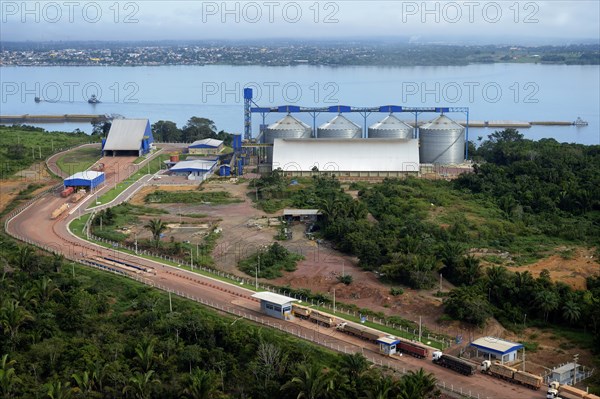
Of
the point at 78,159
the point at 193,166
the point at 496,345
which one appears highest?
the point at 78,159

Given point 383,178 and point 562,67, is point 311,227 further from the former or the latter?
point 562,67

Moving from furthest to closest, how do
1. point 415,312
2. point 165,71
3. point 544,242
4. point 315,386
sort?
1. point 165,71
2. point 544,242
3. point 415,312
4. point 315,386

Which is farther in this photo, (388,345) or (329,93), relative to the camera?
(329,93)

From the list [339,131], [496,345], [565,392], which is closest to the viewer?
[565,392]

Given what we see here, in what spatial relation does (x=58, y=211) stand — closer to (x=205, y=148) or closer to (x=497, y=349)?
(x=205, y=148)

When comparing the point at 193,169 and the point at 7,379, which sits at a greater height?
the point at 193,169

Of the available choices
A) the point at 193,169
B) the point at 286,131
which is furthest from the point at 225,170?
the point at 286,131

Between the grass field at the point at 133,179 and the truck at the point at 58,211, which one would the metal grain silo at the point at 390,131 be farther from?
the truck at the point at 58,211

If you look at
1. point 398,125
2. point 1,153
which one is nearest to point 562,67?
point 398,125
